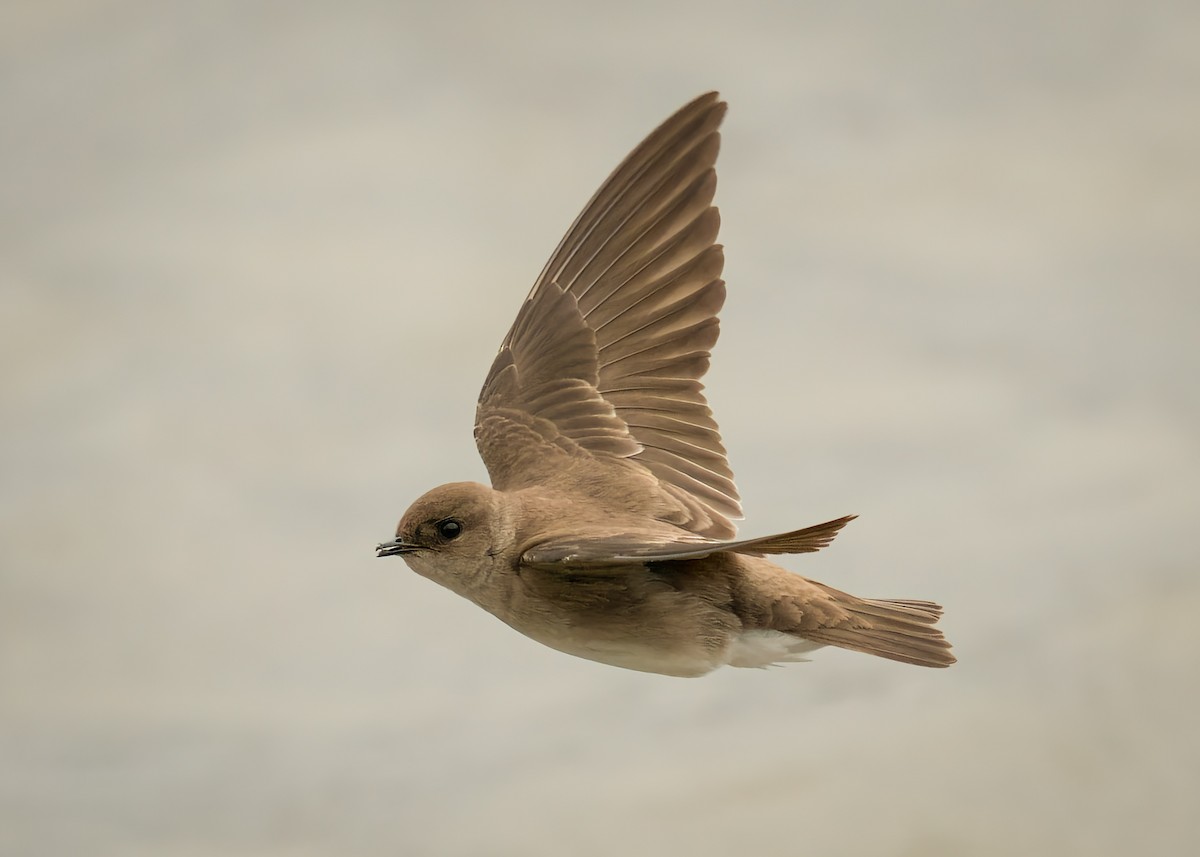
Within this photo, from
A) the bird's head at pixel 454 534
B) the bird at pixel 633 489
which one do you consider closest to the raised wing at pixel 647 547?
the bird at pixel 633 489

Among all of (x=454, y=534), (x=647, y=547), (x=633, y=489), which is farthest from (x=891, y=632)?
(x=454, y=534)

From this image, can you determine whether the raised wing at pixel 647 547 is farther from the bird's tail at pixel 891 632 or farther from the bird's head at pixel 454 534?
the bird's tail at pixel 891 632

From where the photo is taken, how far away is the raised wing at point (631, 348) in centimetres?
486

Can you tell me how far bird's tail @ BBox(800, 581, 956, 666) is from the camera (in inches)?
169

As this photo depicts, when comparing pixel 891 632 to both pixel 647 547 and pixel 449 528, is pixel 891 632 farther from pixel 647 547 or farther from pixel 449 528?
pixel 449 528

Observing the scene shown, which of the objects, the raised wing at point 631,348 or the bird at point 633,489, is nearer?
the bird at point 633,489

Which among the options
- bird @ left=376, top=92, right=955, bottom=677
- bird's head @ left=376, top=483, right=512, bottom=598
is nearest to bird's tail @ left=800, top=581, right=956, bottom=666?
bird @ left=376, top=92, right=955, bottom=677

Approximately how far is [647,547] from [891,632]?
989 mm

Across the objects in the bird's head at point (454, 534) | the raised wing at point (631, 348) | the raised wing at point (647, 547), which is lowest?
the raised wing at point (647, 547)

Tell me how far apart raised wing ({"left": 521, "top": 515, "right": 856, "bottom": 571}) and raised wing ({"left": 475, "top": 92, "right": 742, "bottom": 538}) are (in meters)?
0.68

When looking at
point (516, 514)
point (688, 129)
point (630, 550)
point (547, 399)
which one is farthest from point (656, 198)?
point (630, 550)

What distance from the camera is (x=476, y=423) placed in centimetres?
509

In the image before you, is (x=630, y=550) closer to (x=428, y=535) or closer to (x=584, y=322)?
(x=428, y=535)

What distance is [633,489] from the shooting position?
4660 mm
